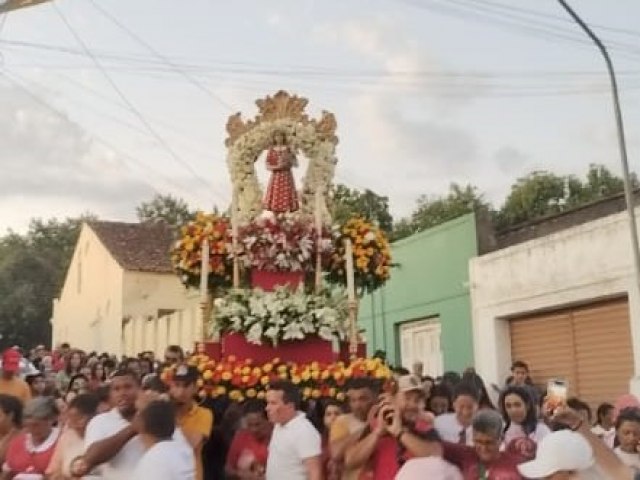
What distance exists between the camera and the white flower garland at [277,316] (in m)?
8.80

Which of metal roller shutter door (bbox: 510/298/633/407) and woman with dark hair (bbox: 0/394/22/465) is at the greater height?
metal roller shutter door (bbox: 510/298/633/407)

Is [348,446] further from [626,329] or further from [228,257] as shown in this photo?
[626,329]

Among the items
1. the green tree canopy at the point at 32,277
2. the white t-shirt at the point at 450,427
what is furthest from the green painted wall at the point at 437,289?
the green tree canopy at the point at 32,277

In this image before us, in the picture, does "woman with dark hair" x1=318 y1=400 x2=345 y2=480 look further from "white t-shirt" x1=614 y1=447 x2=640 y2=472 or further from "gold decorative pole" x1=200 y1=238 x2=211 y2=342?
"gold decorative pole" x1=200 y1=238 x2=211 y2=342

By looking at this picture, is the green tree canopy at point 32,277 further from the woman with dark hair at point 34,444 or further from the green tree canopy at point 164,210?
the woman with dark hair at point 34,444

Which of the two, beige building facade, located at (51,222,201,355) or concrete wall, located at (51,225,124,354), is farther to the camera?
concrete wall, located at (51,225,124,354)

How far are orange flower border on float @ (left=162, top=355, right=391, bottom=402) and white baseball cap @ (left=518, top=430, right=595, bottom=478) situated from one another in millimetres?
4219

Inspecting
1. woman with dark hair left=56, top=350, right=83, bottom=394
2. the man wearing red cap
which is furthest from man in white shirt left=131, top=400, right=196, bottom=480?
woman with dark hair left=56, top=350, right=83, bottom=394

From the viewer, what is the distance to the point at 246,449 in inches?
253

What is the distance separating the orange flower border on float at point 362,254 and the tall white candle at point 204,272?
4.27 feet

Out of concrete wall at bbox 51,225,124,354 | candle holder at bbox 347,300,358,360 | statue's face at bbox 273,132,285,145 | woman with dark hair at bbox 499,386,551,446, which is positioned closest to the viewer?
woman with dark hair at bbox 499,386,551,446

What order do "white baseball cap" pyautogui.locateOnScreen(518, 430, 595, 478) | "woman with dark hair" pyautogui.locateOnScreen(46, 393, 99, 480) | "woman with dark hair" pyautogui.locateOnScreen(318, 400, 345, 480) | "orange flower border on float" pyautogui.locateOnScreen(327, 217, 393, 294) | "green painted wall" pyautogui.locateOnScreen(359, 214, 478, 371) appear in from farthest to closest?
"green painted wall" pyautogui.locateOnScreen(359, 214, 478, 371)
"orange flower border on float" pyautogui.locateOnScreen(327, 217, 393, 294)
"woman with dark hair" pyautogui.locateOnScreen(318, 400, 345, 480)
"woman with dark hair" pyautogui.locateOnScreen(46, 393, 99, 480)
"white baseball cap" pyautogui.locateOnScreen(518, 430, 595, 478)

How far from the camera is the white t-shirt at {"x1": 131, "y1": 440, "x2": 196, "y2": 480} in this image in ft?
15.2

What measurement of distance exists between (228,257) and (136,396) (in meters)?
3.87
